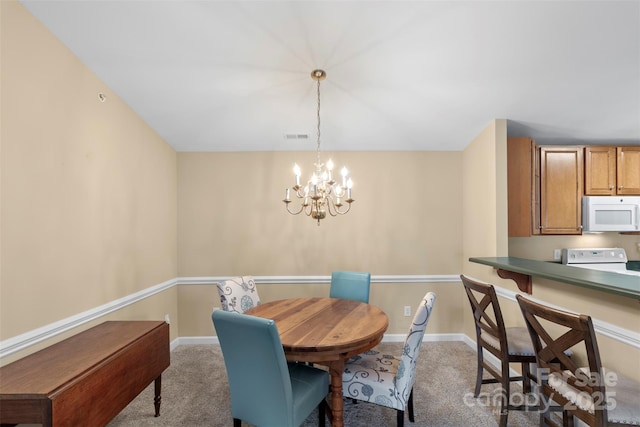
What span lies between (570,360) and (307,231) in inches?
105

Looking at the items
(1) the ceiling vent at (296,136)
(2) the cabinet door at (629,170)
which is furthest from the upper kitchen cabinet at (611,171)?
(1) the ceiling vent at (296,136)

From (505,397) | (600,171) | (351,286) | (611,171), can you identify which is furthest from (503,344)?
(611,171)

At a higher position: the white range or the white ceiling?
the white ceiling

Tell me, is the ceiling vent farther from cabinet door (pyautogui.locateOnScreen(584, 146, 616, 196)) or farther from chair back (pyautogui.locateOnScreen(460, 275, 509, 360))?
cabinet door (pyautogui.locateOnScreen(584, 146, 616, 196))

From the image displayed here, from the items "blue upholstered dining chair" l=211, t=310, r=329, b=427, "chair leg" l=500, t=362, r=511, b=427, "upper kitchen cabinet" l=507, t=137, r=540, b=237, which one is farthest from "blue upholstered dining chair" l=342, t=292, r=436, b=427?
"upper kitchen cabinet" l=507, t=137, r=540, b=237

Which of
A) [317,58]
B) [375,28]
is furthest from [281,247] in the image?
[375,28]

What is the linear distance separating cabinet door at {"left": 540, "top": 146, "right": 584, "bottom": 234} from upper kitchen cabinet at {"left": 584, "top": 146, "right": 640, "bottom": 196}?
0.12 m

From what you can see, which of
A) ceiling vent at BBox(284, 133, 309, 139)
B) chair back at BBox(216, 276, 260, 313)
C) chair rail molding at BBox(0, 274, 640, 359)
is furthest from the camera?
ceiling vent at BBox(284, 133, 309, 139)

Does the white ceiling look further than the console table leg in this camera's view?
No

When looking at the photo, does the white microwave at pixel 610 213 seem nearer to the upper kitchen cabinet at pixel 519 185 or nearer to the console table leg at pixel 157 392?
the upper kitchen cabinet at pixel 519 185

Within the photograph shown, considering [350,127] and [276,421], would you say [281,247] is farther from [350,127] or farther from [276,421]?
[276,421]

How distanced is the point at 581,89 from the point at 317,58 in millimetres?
2260

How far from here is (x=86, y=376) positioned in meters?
1.45

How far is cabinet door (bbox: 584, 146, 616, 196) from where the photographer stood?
10.6 feet
